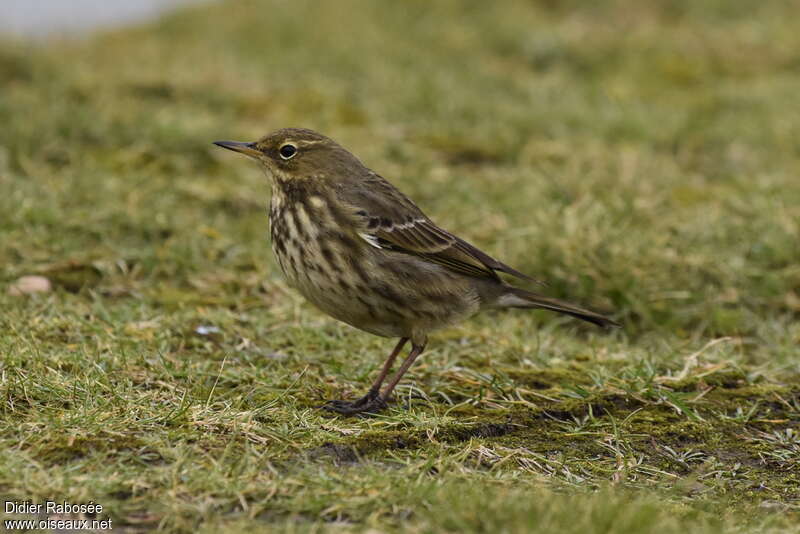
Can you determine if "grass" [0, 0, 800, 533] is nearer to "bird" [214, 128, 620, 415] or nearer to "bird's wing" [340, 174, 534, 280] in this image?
"bird" [214, 128, 620, 415]

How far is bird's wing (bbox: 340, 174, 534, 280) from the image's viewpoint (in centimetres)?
600

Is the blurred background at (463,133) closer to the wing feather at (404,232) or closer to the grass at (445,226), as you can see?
the grass at (445,226)

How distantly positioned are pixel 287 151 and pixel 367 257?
3.15 ft

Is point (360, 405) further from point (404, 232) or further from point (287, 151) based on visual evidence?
point (287, 151)

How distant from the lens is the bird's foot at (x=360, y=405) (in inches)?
215

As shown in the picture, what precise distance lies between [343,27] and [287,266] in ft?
29.3

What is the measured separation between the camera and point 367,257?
19.2 feet

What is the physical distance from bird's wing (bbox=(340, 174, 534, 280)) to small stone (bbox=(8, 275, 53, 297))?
6.97ft

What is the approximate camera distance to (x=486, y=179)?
32.4ft

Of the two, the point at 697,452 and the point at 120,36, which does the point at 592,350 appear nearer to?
the point at 697,452

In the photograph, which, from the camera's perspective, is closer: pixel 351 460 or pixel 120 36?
pixel 351 460

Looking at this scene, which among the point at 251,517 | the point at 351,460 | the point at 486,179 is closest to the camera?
the point at 251,517

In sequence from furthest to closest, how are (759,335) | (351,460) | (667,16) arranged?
(667,16) < (759,335) < (351,460)

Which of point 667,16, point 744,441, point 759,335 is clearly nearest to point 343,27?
point 667,16
